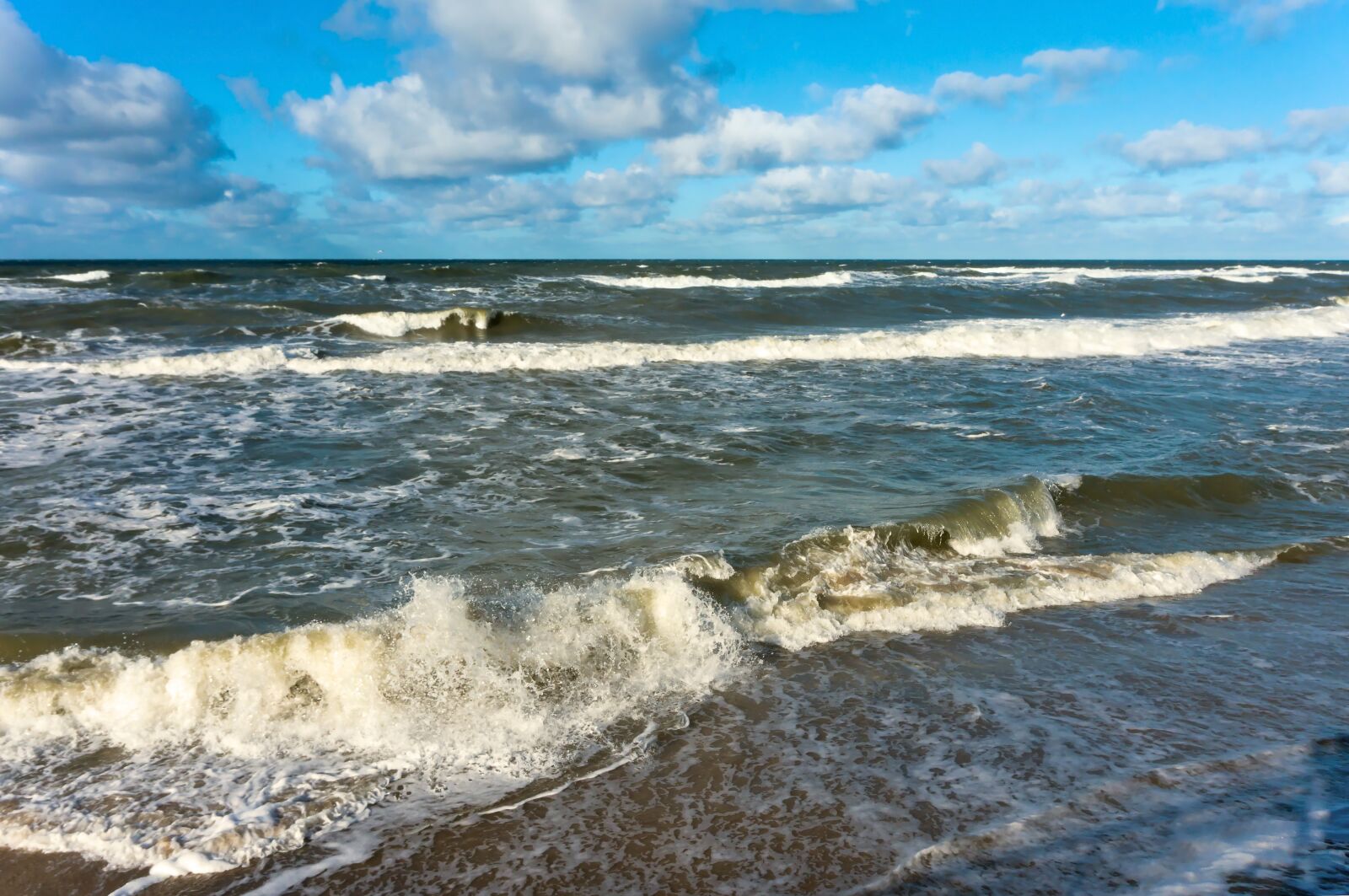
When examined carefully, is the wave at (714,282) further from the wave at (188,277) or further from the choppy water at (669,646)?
the choppy water at (669,646)

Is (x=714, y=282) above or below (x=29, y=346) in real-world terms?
above

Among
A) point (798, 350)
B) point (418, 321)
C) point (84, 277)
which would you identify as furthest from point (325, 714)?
point (84, 277)

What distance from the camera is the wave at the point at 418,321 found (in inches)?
885

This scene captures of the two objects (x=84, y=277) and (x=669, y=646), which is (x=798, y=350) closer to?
(x=669, y=646)

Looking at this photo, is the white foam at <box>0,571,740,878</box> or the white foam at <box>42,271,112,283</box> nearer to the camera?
the white foam at <box>0,571,740,878</box>

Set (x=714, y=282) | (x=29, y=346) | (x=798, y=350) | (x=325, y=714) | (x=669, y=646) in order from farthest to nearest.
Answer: (x=714, y=282) → (x=798, y=350) → (x=29, y=346) → (x=669, y=646) → (x=325, y=714)

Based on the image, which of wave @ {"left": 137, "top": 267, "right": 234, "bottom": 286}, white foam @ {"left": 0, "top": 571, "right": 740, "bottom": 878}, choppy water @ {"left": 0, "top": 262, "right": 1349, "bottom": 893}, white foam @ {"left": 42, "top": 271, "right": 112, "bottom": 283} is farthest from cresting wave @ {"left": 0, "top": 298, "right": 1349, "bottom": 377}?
white foam @ {"left": 42, "top": 271, "right": 112, "bottom": 283}

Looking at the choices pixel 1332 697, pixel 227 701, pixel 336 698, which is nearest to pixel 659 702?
pixel 336 698

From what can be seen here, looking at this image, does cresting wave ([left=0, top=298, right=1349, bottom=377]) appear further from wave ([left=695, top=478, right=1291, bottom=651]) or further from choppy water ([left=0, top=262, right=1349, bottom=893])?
wave ([left=695, top=478, right=1291, bottom=651])

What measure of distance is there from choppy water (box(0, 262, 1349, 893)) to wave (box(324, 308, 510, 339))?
394 inches

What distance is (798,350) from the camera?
18.8m

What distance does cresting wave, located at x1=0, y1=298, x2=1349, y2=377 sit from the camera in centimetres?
1566

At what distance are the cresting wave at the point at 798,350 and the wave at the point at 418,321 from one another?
15.2ft

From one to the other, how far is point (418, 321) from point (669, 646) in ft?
67.4
